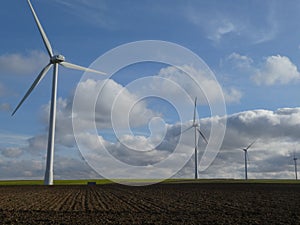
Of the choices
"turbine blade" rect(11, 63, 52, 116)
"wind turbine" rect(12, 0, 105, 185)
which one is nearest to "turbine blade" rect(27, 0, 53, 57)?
"wind turbine" rect(12, 0, 105, 185)

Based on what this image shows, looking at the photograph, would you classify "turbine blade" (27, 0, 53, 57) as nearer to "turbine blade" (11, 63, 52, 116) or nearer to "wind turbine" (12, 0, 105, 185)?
"wind turbine" (12, 0, 105, 185)

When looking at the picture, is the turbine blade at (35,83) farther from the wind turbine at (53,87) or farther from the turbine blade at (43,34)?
the turbine blade at (43,34)

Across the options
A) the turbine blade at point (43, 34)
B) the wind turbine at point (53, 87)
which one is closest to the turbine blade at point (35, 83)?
the wind turbine at point (53, 87)

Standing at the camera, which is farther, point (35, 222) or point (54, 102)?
point (54, 102)

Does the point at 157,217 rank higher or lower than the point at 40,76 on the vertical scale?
lower

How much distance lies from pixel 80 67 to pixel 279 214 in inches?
2272

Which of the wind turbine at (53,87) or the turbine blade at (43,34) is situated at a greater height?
the turbine blade at (43,34)

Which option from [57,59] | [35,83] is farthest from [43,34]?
[35,83]

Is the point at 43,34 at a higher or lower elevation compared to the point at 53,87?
higher

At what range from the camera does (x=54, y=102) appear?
73.8m

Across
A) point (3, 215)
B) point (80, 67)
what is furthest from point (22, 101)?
point (3, 215)

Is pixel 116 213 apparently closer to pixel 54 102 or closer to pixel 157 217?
pixel 157 217

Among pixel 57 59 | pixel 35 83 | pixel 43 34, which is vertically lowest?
pixel 35 83

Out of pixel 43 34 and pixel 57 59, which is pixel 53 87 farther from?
pixel 43 34
